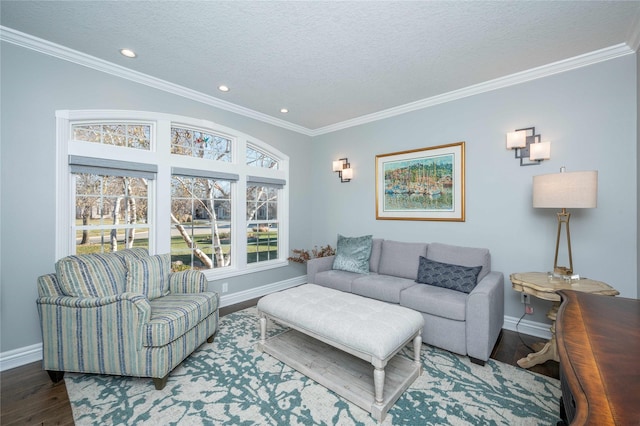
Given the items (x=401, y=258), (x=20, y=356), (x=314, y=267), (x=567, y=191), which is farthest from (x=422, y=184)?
(x=20, y=356)

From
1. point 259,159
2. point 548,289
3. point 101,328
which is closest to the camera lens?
point 101,328

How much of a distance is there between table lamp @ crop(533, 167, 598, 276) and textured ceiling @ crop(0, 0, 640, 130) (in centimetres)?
120

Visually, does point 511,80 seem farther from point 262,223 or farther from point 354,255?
point 262,223

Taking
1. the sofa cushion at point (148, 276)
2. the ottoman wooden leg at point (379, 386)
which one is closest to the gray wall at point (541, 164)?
the ottoman wooden leg at point (379, 386)

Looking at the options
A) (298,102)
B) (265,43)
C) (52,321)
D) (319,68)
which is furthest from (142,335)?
(298,102)

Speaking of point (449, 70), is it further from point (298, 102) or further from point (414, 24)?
point (298, 102)

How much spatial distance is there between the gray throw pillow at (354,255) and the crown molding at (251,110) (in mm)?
1924

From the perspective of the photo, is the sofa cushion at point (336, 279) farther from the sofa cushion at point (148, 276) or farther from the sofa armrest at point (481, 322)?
the sofa cushion at point (148, 276)

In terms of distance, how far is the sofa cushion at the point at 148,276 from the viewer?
2.49 metres

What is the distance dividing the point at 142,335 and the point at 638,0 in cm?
428

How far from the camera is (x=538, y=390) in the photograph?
6.54 feet

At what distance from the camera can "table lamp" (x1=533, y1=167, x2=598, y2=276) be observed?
7.13 ft

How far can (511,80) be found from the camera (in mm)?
3002

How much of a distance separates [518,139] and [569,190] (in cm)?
91
